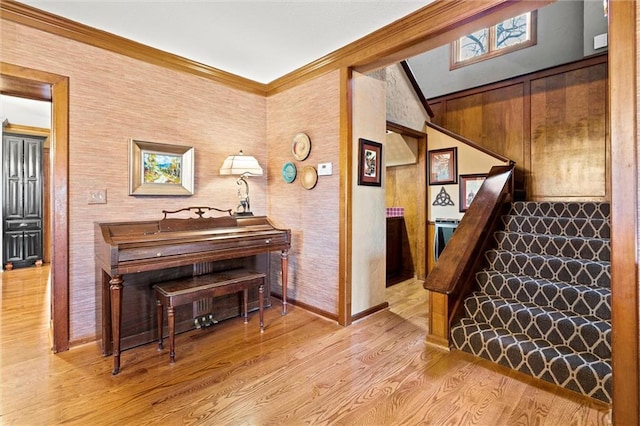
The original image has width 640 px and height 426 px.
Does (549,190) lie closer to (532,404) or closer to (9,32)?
(532,404)

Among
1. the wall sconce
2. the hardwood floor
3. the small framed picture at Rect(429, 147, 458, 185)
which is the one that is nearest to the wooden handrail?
the small framed picture at Rect(429, 147, 458, 185)

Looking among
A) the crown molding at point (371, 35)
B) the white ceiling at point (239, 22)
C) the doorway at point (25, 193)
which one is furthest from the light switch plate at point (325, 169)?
the doorway at point (25, 193)

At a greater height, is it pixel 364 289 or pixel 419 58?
pixel 419 58

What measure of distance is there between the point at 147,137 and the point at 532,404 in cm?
347

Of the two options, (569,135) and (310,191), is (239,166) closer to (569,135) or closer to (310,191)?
(310,191)

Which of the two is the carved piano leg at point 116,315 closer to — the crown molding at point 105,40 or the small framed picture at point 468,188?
the crown molding at point 105,40

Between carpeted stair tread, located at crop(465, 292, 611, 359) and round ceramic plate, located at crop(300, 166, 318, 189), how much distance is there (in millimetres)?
1781

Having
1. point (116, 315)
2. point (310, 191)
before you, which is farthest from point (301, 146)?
point (116, 315)

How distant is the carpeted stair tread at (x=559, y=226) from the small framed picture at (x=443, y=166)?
1.18 m

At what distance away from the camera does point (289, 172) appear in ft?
11.1

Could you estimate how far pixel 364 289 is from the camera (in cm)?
308

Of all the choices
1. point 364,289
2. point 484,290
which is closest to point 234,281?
point 364,289

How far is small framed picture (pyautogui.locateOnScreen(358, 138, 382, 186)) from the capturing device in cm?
298

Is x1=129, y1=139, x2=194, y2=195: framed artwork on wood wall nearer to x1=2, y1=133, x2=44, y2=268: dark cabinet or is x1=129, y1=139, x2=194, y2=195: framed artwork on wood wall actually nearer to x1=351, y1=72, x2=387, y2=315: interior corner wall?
x1=351, y1=72, x2=387, y2=315: interior corner wall
